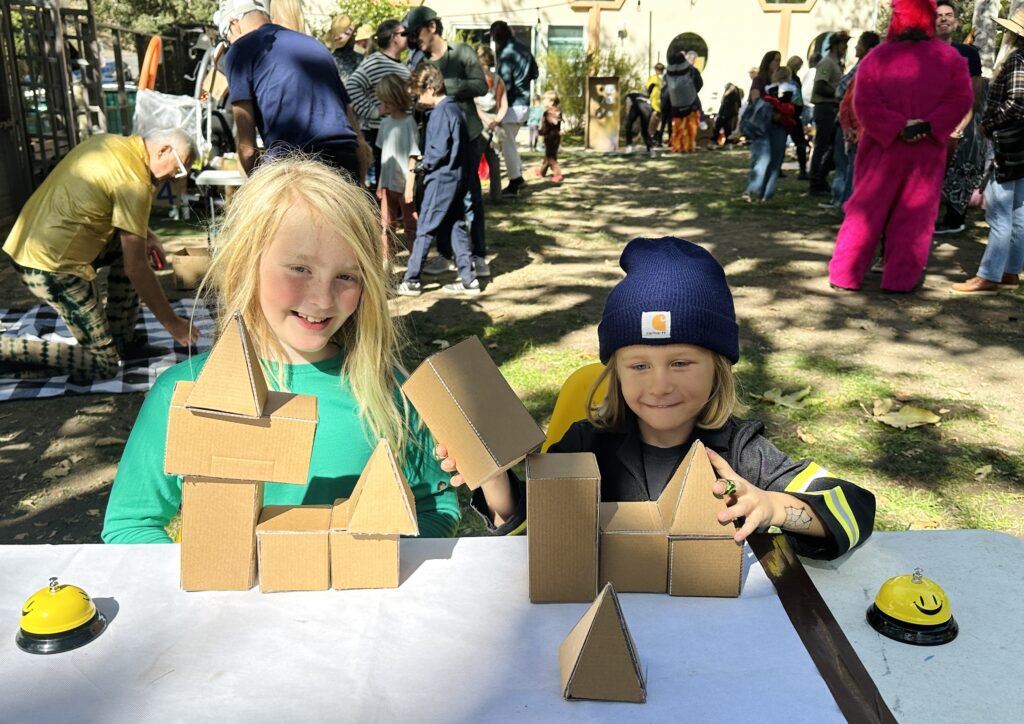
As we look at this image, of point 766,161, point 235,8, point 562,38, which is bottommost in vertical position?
point 766,161

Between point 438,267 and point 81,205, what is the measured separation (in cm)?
308

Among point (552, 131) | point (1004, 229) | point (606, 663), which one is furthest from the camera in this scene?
point (552, 131)

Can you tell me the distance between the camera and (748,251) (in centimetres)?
788

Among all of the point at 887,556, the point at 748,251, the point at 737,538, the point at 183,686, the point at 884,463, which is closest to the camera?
the point at 183,686

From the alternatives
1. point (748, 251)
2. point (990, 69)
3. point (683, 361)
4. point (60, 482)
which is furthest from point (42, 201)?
point (990, 69)

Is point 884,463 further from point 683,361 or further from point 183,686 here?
point 183,686

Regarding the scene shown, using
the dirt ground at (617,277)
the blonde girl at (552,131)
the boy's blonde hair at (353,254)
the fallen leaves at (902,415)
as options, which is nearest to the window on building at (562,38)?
the blonde girl at (552,131)

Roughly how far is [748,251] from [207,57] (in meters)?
5.18

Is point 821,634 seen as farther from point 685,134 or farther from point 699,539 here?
point 685,134

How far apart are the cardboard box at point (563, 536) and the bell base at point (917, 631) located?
1.43 feet

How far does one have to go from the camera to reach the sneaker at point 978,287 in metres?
6.30

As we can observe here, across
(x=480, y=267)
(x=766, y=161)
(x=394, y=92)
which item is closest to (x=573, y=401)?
(x=480, y=267)

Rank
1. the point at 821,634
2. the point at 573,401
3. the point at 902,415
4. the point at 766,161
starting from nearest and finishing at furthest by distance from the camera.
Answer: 1. the point at 821,634
2. the point at 573,401
3. the point at 902,415
4. the point at 766,161

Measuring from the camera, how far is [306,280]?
5.77 ft
